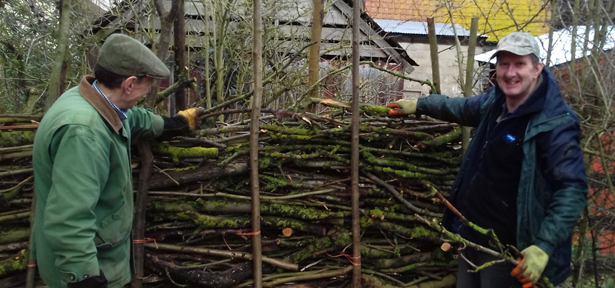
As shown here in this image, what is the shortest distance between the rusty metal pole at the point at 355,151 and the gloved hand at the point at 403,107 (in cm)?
30

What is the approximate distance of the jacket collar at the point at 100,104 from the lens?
75.2 inches

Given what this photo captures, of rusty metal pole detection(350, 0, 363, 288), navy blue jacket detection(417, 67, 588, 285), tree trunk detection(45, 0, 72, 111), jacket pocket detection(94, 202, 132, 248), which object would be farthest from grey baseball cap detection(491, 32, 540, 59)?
tree trunk detection(45, 0, 72, 111)

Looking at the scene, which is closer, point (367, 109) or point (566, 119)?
point (566, 119)

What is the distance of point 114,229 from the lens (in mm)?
2041

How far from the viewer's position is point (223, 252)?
9.12 ft

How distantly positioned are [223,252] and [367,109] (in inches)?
56.8

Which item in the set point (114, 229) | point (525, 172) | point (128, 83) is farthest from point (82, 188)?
point (525, 172)

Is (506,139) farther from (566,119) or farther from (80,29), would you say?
(80,29)

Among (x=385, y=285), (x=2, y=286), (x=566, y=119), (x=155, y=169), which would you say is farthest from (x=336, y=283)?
(x=2, y=286)

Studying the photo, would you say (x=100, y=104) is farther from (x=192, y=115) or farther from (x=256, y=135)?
(x=256, y=135)

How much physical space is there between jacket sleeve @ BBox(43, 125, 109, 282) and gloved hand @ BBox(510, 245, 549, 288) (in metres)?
1.99

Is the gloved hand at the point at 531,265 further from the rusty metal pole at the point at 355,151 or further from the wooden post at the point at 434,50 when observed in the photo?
the wooden post at the point at 434,50

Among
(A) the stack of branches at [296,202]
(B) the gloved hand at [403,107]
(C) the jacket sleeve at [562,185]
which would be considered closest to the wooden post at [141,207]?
(A) the stack of branches at [296,202]

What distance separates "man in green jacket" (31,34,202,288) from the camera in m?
1.72
